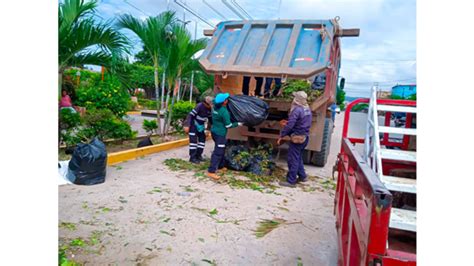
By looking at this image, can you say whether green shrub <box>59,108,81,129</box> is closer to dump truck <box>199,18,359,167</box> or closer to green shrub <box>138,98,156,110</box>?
dump truck <box>199,18,359,167</box>

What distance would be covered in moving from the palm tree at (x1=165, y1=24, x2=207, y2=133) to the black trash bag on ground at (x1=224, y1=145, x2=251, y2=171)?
272cm

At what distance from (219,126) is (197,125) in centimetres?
82

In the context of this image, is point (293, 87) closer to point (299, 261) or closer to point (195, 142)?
point (195, 142)

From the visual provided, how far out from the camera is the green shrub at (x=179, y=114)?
360 inches

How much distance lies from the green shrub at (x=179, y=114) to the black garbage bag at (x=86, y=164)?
4691 mm

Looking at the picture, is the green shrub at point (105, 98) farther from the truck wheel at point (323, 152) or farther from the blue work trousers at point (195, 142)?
the truck wheel at point (323, 152)

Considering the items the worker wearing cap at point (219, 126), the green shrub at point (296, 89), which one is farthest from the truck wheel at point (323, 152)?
the worker wearing cap at point (219, 126)

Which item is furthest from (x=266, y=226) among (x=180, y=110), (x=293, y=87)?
(x=180, y=110)

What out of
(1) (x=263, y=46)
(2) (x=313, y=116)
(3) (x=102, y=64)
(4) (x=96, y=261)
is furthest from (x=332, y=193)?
(3) (x=102, y=64)

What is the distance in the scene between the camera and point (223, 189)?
4.84 meters

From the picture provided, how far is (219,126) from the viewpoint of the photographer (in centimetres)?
543

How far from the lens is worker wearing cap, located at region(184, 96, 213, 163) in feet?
19.6
